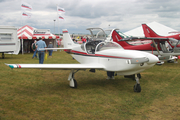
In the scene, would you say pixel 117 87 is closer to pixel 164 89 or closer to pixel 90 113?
pixel 164 89

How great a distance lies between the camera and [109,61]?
6.85m

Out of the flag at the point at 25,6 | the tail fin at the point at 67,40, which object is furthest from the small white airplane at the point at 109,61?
the flag at the point at 25,6

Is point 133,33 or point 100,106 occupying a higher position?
point 133,33

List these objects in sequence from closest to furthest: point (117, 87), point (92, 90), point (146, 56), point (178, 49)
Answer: point (146, 56) → point (92, 90) → point (117, 87) → point (178, 49)

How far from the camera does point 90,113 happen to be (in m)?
4.71

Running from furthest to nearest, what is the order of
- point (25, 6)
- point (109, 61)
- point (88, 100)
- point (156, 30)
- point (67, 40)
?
point (156, 30) < point (25, 6) < point (67, 40) < point (109, 61) < point (88, 100)

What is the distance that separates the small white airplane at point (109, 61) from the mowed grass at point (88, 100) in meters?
0.72

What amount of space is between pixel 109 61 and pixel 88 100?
6.15 feet

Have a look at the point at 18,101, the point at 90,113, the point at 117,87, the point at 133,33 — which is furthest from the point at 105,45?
the point at 133,33

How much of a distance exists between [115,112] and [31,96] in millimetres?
3028

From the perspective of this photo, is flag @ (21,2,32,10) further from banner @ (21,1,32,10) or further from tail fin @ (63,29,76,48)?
tail fin @ (63,29,76,48)

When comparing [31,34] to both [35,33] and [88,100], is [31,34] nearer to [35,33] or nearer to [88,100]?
[35,33]

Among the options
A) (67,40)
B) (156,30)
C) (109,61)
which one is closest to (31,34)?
(67,40)

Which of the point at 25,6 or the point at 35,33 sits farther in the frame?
the point at 35,33
